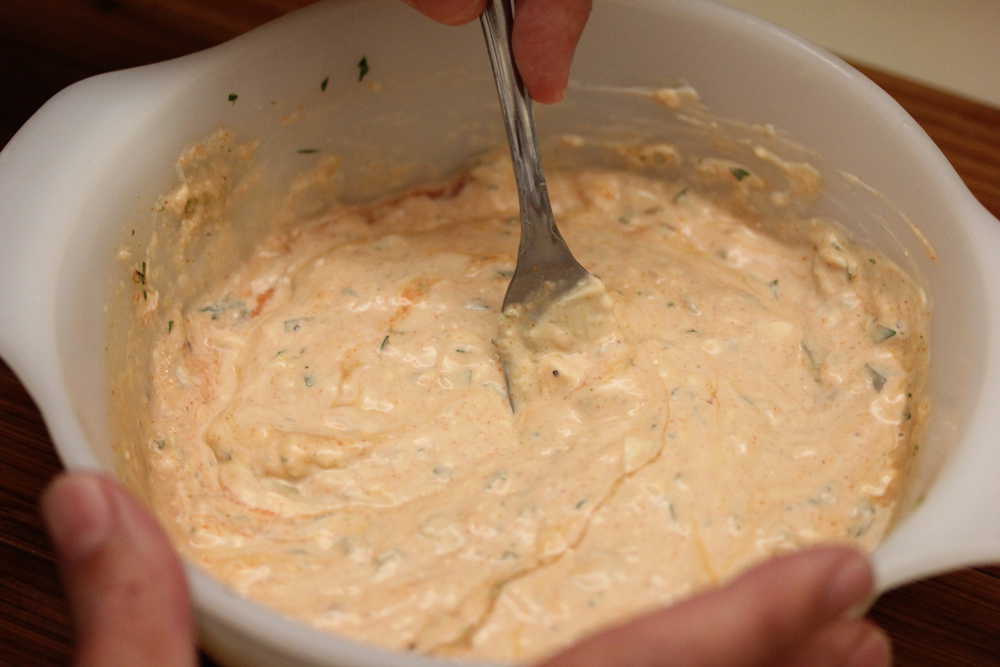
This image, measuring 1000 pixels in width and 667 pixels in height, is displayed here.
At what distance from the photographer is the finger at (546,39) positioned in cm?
123

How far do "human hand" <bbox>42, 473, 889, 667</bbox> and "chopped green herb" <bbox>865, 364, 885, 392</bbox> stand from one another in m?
0.55

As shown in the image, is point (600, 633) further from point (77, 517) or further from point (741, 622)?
point (77, 517)

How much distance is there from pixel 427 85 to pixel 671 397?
21.4 inches

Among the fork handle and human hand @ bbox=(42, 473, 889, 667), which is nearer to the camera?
human hand @ bbox=(42, 473, 889, 667)

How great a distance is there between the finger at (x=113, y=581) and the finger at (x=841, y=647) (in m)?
0.45

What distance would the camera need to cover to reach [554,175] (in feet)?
5.24

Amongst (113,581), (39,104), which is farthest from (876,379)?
(39,104)

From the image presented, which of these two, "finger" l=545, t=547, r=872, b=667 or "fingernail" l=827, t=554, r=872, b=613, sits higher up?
"fingernail" l=827, t=554, r=872, b=613

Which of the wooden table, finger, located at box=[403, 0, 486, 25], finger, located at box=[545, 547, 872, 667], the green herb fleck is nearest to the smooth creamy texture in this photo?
the green herb fleck

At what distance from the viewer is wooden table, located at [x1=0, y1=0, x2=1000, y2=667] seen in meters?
1.14

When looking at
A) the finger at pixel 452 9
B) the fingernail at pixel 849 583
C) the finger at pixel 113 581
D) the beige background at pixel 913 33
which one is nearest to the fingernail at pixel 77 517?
the finger at pixel 113 581

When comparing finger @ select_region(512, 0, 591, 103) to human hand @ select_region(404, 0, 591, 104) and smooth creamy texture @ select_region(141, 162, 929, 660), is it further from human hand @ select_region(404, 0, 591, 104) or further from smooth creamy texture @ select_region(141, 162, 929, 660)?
smooth creamy texture @ select_region(141, 162, 929, 660)

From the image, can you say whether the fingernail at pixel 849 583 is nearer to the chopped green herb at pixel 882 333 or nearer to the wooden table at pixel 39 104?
the wooden table at pixel 39 104

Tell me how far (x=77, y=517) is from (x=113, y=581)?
0.17 feet
